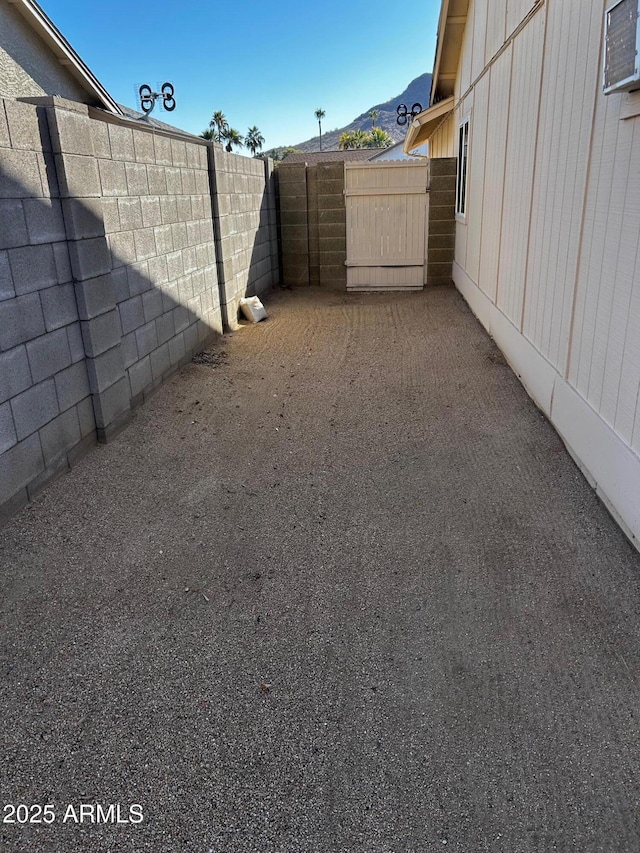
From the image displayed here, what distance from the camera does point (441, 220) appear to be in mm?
9531

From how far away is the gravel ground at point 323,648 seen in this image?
1623 mm

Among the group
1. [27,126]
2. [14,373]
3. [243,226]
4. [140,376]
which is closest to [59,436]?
[14,373]

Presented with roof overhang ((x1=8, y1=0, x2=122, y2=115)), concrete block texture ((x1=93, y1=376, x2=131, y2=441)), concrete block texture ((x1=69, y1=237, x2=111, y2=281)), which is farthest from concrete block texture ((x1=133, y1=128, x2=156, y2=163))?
roof overhang ((x1=8, y1=0, x2=122, y2=115))

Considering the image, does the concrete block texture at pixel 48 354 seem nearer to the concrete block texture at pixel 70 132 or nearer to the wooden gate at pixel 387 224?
the concrete block texture at pixel 70 132

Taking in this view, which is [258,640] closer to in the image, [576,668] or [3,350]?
[576,668]

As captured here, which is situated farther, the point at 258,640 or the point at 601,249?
the point at 601,249

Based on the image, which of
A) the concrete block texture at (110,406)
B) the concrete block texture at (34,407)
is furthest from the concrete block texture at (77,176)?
the concrete block texture at (110,406)

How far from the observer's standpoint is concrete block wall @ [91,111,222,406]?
4195 millimetres

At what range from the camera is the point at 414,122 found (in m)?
10.8

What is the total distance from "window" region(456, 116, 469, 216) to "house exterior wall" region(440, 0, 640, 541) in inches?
79.8

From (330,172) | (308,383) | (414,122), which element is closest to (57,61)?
(330,172)

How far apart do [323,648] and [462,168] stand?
27.7ft

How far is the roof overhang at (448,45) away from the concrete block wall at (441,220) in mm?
1771

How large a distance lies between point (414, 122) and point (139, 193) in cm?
793
